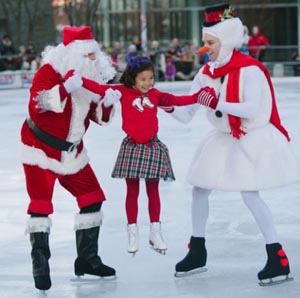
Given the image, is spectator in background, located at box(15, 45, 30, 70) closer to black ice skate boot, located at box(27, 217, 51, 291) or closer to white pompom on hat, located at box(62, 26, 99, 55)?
white pompom on hat, located at box(62, 26, 99, 55)

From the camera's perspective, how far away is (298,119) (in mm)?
14859

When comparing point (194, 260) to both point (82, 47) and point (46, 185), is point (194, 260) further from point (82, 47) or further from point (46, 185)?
point (82, 47)

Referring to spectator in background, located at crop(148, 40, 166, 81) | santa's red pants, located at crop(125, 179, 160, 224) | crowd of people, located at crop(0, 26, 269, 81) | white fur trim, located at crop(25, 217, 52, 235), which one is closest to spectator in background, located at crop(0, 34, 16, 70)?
crowd of people, located at crop(0, 26, 269, 81)

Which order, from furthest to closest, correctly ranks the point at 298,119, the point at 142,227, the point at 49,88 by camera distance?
1. the point at 298,119
2. the point at 142,227
3. the point at 49,88

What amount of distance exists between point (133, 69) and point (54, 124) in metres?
0.50

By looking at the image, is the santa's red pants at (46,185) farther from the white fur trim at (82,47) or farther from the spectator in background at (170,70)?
the spectator in background at (170,70)

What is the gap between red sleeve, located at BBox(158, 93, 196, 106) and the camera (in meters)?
5.73

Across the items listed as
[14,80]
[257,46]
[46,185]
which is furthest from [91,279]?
[257,46]

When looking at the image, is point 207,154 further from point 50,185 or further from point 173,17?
point 173,17

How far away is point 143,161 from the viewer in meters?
5.82

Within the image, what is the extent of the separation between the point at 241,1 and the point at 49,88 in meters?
33.9

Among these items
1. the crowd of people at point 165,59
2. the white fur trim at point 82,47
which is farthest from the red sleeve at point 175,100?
the crowd of people at point 165,59

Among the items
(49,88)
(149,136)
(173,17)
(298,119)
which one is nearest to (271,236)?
(149,136)

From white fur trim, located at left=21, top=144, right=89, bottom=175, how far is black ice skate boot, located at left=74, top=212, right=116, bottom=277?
0.31 metres
